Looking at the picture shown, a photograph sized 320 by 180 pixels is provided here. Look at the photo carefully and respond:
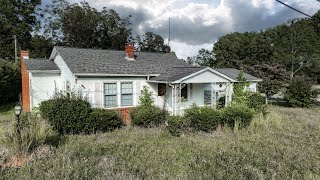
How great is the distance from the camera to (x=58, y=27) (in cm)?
4178

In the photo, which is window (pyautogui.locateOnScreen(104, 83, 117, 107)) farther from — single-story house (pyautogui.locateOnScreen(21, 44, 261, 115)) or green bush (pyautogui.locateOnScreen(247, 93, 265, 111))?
green bush (pyautogui.locateOnScreen(247, 93, 265, 111))

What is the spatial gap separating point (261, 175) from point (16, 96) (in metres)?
24.0

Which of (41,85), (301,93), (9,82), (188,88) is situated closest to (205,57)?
(301,93)

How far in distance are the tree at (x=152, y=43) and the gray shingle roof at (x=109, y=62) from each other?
28402 mm

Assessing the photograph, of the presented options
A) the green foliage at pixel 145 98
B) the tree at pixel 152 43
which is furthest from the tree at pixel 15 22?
the green foliage at pixel 145 98

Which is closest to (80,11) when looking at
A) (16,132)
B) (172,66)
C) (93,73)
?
(172,66)

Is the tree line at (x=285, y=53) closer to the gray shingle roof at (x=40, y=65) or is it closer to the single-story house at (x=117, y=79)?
the single-story house at (x=117, y=79)

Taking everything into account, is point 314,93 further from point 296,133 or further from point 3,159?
point 3,159

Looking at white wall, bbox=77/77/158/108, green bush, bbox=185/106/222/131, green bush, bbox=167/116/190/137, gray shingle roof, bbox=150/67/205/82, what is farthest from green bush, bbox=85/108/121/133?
gray shingle roof, bbox=150/67/205/82

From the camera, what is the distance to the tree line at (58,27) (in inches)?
1564

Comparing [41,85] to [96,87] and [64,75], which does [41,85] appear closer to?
[64,75]

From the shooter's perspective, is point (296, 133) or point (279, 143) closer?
point (279, 143)

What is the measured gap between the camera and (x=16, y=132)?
25.3 ft

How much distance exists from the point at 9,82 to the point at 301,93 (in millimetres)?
26624
